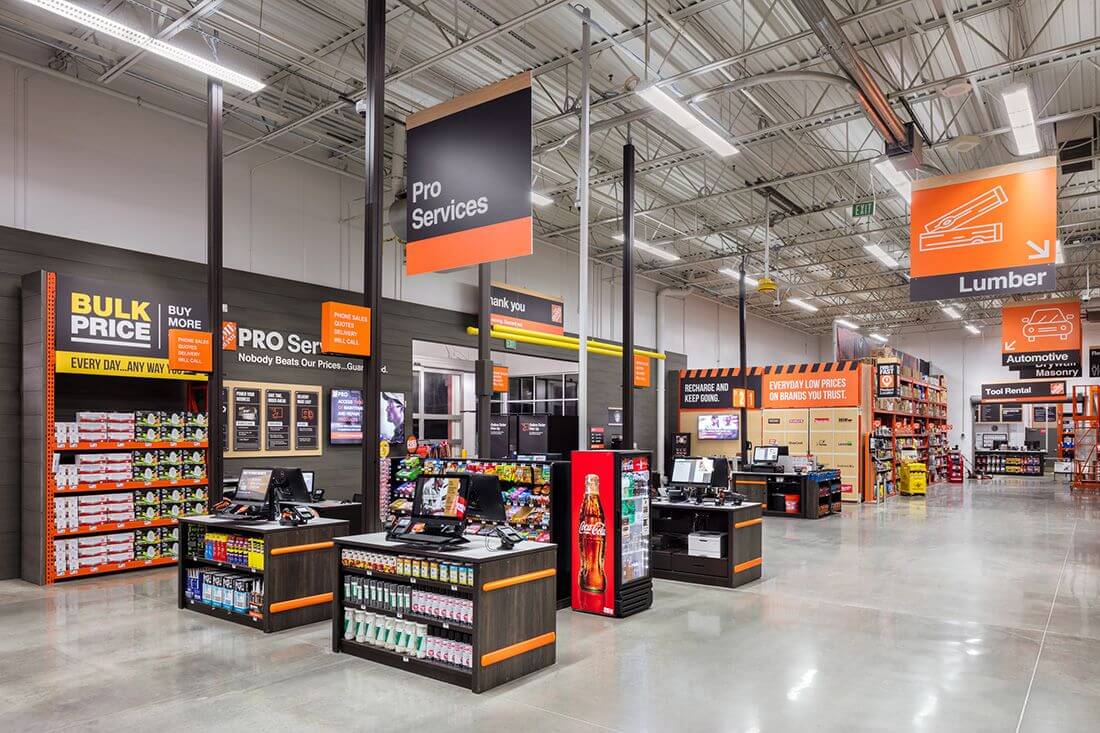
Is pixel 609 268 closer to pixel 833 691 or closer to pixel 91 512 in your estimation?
pixel 91 512

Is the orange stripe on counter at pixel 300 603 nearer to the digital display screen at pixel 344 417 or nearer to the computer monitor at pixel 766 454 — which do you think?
the digital display screen at pixel 344 417

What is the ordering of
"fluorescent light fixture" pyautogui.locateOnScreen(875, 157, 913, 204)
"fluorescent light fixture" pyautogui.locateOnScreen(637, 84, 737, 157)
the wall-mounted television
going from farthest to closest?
the wall-mounted television, "fluorescent light fixture" pyautogui.locateOnScreen(875, 157, 913, 204), "fluorescent light fixture" pyautogui.locateOnScreen(637, 84, 737, 157)

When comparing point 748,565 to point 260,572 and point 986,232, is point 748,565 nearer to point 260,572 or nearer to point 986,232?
point 986,232

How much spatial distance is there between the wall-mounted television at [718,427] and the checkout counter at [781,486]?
17.5 ft

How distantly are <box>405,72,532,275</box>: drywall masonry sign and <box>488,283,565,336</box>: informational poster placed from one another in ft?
26.6

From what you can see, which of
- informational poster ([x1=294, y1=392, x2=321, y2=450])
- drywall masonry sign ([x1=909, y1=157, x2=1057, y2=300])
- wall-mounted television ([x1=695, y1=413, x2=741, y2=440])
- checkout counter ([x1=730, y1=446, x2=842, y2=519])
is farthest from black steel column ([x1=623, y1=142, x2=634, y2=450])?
wall-mounted television ([x1=695, y1=413, x2=741, y2=440])

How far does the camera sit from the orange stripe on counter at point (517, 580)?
4527mm

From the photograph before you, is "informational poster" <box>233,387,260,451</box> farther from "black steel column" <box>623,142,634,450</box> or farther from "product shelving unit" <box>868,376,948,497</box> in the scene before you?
"product shelving unit" <box>868,376,948,497</box>

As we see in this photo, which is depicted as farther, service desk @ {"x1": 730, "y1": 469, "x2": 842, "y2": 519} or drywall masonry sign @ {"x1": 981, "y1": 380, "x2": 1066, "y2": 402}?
drywall masonry sign @ {"x1": 981, "y1": 380, "x2": 1066, "y2": 402}

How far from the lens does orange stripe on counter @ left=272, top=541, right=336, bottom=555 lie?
584cm

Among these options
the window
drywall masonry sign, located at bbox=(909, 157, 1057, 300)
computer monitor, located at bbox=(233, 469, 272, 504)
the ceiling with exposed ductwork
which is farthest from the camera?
the window

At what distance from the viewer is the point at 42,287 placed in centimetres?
759

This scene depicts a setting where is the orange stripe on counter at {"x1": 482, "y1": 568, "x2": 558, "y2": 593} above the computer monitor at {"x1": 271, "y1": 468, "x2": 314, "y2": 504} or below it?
below

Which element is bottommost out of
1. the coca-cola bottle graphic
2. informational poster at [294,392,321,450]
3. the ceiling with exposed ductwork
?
the coca-cola bottle graphic
